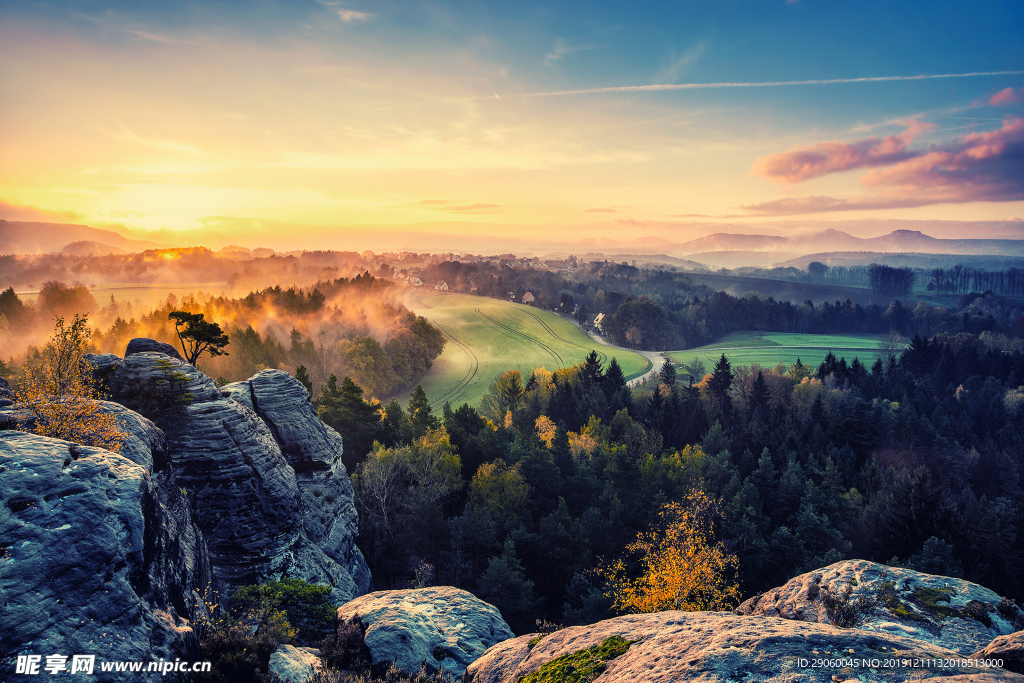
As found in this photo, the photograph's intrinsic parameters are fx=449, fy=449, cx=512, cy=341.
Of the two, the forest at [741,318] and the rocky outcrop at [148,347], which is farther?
the forest at [741,318]

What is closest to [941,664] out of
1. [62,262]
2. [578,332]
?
[578,332]

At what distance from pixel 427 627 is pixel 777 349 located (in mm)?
167798

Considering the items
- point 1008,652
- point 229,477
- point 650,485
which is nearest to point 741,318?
point 650,485

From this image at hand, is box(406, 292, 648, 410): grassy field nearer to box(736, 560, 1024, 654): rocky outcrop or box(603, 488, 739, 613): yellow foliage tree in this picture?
box(603, 488, 739, 613): yellow foliage tree

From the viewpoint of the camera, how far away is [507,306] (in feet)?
586

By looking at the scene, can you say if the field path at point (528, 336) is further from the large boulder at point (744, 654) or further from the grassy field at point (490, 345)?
the large boulder at point (744, 654)

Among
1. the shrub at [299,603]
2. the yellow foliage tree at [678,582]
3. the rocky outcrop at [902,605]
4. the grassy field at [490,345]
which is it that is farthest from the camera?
the grassy field at [490,345]

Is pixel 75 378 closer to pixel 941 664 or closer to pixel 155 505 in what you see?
pixel 155 505

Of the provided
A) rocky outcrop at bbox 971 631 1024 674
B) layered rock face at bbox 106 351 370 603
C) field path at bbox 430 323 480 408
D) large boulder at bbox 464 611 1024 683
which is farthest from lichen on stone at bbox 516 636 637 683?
field path at bbox 430 323 480 408

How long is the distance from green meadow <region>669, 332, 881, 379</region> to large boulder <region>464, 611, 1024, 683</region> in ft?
423

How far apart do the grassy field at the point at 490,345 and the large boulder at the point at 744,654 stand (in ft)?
280

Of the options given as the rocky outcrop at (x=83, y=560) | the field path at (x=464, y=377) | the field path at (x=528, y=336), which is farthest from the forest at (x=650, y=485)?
the field path at (x=528, y=336)

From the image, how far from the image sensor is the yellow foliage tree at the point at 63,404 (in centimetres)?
1488

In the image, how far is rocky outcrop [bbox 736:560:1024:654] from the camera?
629 inches
